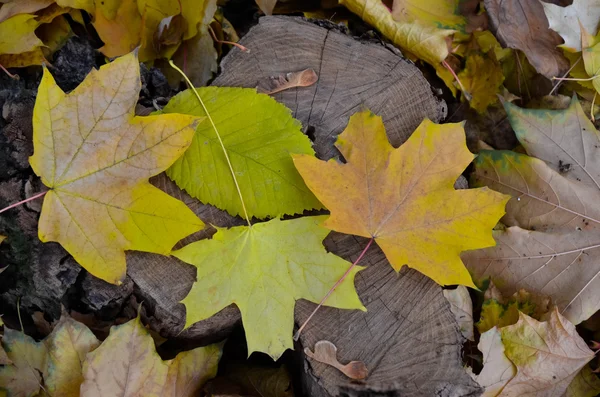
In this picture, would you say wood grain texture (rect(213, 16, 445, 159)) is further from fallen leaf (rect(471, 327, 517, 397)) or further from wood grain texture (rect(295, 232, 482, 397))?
fallen leaf (rect(471, 327, 517, 397))

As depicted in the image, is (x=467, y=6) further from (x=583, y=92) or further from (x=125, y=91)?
(x=125, y=91)

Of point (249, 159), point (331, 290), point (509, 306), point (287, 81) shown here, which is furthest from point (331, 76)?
point (509, 306)

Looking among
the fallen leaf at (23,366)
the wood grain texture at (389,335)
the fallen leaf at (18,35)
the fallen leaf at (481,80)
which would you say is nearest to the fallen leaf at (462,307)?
the wood grain texture at (389,335)

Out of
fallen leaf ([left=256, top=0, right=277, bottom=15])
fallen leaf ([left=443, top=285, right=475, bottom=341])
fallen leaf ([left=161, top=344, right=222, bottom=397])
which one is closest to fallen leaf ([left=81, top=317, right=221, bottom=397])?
fallen leaf ([left=161, top=344, right=222, bottom=397])

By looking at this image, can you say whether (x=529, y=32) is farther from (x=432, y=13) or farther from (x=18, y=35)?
(x=18, y=35)

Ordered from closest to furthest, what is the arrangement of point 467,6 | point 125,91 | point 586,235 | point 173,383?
1. point 125,91
2. point 173,383
3. point 586,235
4. point 467,6

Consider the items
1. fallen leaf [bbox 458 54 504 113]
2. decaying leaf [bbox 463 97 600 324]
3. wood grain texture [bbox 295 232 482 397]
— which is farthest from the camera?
fallen leaf [bbox 458 54 504 113]

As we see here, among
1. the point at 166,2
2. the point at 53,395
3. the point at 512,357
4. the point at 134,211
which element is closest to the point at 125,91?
the point at 134,211
